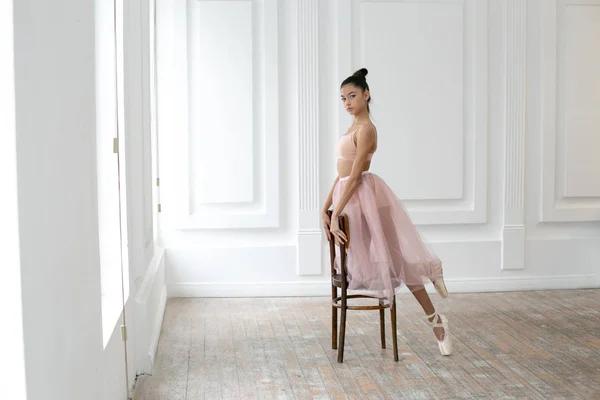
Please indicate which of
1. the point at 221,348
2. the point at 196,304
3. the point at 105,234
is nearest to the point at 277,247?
the point at 196,304

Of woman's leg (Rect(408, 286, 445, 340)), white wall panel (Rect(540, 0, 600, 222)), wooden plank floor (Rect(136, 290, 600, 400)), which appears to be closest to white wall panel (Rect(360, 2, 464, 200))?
white wall panel (Rect(540, 0, 600, 222))

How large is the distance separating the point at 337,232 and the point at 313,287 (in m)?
2.09

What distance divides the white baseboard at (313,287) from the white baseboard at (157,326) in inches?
10.3

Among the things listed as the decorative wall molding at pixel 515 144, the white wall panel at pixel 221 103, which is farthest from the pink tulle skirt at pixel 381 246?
the decorative wall molding at pixel 515 144

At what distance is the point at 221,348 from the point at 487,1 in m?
3.45

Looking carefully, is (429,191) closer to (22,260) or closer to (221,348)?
(221,348)

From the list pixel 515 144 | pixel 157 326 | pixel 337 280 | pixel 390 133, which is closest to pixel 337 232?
pixel 337 280

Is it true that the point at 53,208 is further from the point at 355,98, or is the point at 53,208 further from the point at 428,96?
the point at 428,96

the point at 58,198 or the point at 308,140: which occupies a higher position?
the point at 308,140

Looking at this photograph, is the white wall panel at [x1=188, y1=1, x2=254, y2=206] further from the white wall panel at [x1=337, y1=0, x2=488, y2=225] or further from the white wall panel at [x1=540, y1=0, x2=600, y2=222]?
the white wall panel at [x1=540, y1=0, x2=600, y2=222]

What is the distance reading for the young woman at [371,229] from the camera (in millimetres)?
4168

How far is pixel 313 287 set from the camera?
6180mm

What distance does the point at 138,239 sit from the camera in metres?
4.25

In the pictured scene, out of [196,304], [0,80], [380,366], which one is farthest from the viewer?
[196,304]
